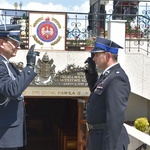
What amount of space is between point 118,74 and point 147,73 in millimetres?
4510

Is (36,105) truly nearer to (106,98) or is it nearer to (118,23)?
(118,23)

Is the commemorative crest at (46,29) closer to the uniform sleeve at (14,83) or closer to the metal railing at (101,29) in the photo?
the metal railing at (101,29)

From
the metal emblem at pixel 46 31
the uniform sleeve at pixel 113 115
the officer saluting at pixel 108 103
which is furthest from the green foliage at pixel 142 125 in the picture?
the uniform sleeve at pixel 113 115

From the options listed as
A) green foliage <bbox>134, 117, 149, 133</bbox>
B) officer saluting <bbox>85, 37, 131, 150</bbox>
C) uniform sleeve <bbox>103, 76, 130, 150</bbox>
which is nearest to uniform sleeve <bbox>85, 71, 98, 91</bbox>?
officer saluting <bbox>85, 37, 131, 150</bbox>

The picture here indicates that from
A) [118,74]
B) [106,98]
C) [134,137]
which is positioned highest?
[118,74]

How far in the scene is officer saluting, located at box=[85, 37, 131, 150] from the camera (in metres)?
3.26

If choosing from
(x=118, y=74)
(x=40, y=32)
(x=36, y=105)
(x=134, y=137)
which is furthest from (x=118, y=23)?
(x=36, y=105)

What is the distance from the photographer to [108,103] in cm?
328

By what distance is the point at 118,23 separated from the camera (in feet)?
24.1

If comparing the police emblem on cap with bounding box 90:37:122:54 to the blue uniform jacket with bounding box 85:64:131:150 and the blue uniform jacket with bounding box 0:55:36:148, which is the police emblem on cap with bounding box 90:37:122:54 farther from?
the blue uniform jacket with bounding box 0:55:36:148

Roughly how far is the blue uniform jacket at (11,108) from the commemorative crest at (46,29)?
382cm

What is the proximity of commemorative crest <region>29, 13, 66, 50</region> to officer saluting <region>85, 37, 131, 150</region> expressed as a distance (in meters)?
3.52

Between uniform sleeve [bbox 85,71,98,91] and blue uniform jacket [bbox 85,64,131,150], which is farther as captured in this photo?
uniform sleeve [bbox 85,71,98,91]

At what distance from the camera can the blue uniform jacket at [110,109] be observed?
3258 millimetres
